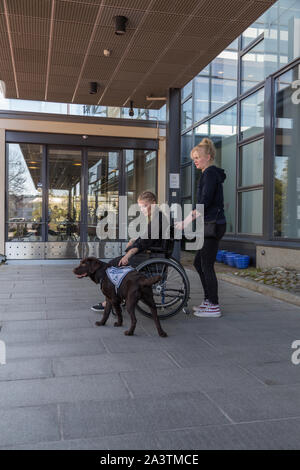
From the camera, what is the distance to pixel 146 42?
20.3 feet

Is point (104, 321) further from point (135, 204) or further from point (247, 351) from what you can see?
point (135, 204)

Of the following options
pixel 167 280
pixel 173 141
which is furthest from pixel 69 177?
pixel 167 280

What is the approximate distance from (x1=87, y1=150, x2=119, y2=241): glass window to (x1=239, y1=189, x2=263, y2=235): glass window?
305cm

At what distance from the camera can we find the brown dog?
137 inches

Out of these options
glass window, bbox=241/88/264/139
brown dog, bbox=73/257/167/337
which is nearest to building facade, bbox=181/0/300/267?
glass window, bbox=241/88/264/139

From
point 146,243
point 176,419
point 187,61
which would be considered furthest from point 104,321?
point 187,61

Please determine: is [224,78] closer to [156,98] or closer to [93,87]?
[156,98]

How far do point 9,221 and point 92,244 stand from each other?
192cm

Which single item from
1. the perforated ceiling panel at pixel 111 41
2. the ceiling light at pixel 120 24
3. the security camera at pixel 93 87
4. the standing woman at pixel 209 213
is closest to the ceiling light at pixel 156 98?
the perforated ceiling panel at pixel 111 41

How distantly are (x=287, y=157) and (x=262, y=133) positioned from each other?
1.08m

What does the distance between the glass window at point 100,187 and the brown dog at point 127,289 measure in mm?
6204

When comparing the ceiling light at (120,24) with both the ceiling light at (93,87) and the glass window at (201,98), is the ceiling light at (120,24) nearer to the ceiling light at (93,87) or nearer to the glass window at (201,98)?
the ceiling light at (93,87)

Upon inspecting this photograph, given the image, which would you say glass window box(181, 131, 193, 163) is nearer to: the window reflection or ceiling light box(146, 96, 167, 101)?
the window reflection

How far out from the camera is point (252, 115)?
32.5ft
